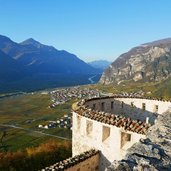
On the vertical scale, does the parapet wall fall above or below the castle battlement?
below

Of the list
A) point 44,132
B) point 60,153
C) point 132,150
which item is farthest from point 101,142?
point 44,132

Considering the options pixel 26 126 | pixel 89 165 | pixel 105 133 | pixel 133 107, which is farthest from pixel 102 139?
pixel 26 126

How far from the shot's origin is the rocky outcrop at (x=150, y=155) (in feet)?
25.7

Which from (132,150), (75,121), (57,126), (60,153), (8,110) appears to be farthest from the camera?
(8,110)

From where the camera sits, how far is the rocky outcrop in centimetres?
782

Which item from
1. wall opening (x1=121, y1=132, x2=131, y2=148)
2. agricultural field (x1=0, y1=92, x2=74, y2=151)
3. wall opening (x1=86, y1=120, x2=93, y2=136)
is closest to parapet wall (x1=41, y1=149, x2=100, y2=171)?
wall opening (x1=86, y1=120, x2=93, y2=136)

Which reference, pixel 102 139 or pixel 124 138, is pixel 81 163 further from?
pixel 124 138

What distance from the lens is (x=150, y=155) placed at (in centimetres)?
885

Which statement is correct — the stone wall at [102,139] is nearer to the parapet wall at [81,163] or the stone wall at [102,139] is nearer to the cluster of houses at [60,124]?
the parapet wall at [81,163]

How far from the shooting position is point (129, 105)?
29.0 m

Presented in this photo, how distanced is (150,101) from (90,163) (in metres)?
10.2

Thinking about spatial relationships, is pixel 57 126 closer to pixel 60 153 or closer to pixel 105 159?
pixel 60 153

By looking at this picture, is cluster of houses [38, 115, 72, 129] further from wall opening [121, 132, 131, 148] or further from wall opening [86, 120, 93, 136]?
wall opening [121, 132, 131, 148]

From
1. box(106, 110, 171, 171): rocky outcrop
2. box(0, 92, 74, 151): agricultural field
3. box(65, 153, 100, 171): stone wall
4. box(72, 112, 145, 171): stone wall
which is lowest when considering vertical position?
box(0, 92, 74, 151): agricultural field
